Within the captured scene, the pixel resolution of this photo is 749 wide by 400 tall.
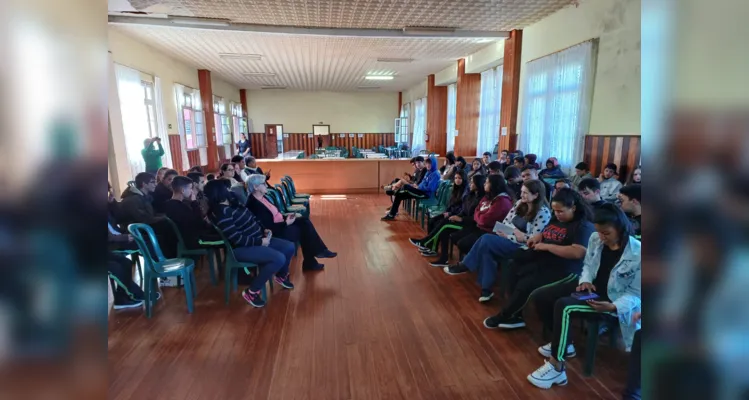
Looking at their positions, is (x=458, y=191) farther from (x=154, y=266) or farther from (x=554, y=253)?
(x=154, y=266)

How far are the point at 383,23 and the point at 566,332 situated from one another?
18.6ft

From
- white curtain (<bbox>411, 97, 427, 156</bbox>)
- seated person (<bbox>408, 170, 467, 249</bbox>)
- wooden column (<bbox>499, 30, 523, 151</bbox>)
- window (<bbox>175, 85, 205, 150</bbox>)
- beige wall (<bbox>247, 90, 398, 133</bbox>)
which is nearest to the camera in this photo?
seated person (<bbox>408, 170, 467, 249</bbox>)

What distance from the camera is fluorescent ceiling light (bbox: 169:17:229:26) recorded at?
5.85 meters

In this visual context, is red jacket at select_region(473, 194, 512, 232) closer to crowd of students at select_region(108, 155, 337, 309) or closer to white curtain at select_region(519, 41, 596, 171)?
crowd of students at select_region(108, 155, 337, 309)

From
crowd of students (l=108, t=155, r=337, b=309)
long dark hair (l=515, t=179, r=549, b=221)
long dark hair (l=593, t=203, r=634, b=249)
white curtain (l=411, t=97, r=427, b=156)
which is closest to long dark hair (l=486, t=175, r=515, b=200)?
long dark hair (l=515, t=179, r=549, b=221)

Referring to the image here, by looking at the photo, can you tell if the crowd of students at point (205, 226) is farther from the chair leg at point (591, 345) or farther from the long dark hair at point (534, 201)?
the chair leg at point (591, 345)

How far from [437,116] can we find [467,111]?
2.60m

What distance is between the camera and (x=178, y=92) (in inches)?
350

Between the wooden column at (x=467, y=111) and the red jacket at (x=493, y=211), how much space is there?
22.5ft

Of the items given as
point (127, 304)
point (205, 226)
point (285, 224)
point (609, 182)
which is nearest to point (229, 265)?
point (205, 226)

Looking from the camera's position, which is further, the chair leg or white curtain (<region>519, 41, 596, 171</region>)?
white curtain (<region>519, 41, 596, 171</region>)

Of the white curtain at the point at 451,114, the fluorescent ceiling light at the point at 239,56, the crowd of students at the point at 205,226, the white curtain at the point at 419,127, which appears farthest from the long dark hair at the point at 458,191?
the white curtain at the point at 419,127

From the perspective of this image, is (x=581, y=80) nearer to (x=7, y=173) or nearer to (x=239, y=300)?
(x=239, y=300)

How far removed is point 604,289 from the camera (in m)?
2.19
